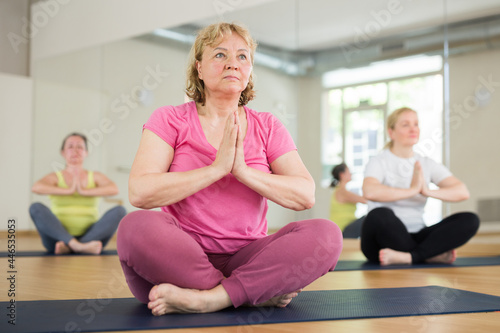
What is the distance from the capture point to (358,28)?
4832 mm

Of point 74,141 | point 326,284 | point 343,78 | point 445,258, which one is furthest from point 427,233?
point 74,141

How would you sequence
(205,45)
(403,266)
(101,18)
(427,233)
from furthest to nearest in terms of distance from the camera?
(101,18), (427,233), (403,266), (205,45)

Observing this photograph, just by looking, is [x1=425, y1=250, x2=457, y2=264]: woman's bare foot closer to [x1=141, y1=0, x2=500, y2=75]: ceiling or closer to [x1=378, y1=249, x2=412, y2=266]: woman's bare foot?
[x1=378, y1=249, x2=412, y2=266]: woman's bare foot

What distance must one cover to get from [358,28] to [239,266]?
12.0 feet

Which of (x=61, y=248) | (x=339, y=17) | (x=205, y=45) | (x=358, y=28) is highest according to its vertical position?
(x=339, y=17)

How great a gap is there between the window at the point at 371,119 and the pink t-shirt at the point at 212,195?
3.03 m

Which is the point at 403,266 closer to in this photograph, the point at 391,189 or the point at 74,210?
the point at 391,189

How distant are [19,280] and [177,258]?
119 cm

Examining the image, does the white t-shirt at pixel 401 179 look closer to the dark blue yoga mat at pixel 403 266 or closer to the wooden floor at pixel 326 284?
the dark blue yoga mat at pixel 403 266

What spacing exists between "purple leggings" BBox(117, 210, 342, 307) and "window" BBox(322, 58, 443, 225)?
3101 millimetres

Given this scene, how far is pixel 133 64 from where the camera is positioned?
20.5 ft

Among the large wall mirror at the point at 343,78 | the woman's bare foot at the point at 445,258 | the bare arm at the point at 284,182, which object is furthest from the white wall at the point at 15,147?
the bare arm at the point at 284,182

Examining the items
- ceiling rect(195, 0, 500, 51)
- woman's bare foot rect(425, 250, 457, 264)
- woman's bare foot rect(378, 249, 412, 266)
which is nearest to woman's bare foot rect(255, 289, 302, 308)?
woman's bare foot rect(378, 249, 412, 266)

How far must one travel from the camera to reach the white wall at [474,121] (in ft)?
14.4
